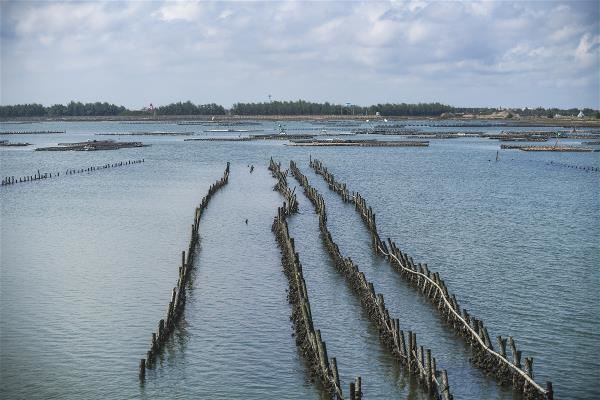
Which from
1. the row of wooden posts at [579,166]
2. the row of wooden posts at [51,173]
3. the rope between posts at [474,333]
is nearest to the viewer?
the rope between posts at [474,333]

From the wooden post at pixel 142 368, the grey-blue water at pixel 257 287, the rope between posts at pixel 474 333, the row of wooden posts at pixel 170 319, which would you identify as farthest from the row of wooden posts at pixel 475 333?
the wooden post at pixel 142 368

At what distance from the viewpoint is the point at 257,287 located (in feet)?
113

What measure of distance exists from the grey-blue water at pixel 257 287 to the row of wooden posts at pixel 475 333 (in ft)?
1.71

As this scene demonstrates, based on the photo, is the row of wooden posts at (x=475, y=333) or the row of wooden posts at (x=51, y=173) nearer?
the row of wooden posts at (x=475, y=333)

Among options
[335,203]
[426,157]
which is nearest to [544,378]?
[335,203]

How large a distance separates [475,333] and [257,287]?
11994 millimetres

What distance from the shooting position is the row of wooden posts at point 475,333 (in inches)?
870

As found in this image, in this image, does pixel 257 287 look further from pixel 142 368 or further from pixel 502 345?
pixel 502 345

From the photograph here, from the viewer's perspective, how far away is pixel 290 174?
288ft

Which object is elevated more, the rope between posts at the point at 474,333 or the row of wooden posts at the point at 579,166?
the rope between posts at the point at 474,333

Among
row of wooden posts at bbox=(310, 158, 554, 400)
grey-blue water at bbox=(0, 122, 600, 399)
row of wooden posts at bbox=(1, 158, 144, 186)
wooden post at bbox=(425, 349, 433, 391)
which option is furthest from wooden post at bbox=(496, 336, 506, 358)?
row of wooden posts at bbox=(1, 158, 144, 186)

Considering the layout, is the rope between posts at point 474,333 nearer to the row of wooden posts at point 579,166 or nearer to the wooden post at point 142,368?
the wooden post at point 142,368

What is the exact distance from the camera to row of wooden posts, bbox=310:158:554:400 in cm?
2209

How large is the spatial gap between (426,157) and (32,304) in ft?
300
